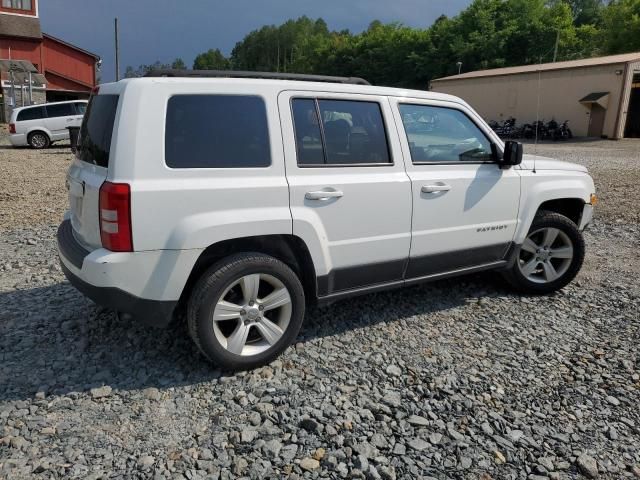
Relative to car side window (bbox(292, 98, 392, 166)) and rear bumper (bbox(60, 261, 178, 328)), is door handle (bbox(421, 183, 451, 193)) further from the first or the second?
rear bumper (bbox(60, 261, 178, 328))

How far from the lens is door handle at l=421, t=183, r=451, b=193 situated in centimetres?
398

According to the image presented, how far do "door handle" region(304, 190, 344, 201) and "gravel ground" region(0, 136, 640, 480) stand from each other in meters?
1.16

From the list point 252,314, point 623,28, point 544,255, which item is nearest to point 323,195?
point 252,314

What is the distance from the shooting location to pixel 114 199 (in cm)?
297

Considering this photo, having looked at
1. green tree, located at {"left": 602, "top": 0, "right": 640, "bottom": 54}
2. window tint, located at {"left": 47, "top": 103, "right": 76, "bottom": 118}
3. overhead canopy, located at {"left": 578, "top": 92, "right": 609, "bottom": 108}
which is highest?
green tree, located at {"left": 602, "top": 0, "right": 640, "bottom": 54}

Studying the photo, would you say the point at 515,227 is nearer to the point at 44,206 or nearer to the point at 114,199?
the point at 114,199

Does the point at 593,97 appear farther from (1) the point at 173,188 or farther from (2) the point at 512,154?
(1) the point at 173,188

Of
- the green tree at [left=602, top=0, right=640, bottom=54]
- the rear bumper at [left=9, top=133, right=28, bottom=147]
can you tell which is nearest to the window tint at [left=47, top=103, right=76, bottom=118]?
the rear bumper at [left=9, top=133, right=28, bottom=147]

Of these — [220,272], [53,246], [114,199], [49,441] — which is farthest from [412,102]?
[53,246]

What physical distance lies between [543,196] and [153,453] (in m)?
3.80

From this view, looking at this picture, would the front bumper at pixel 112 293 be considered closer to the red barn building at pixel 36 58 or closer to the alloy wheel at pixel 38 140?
the alloy wheel at pixel 38 140

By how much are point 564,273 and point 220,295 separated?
3406 mm

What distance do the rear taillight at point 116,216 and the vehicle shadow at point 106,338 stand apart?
98 centimetres

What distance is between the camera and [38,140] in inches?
776
